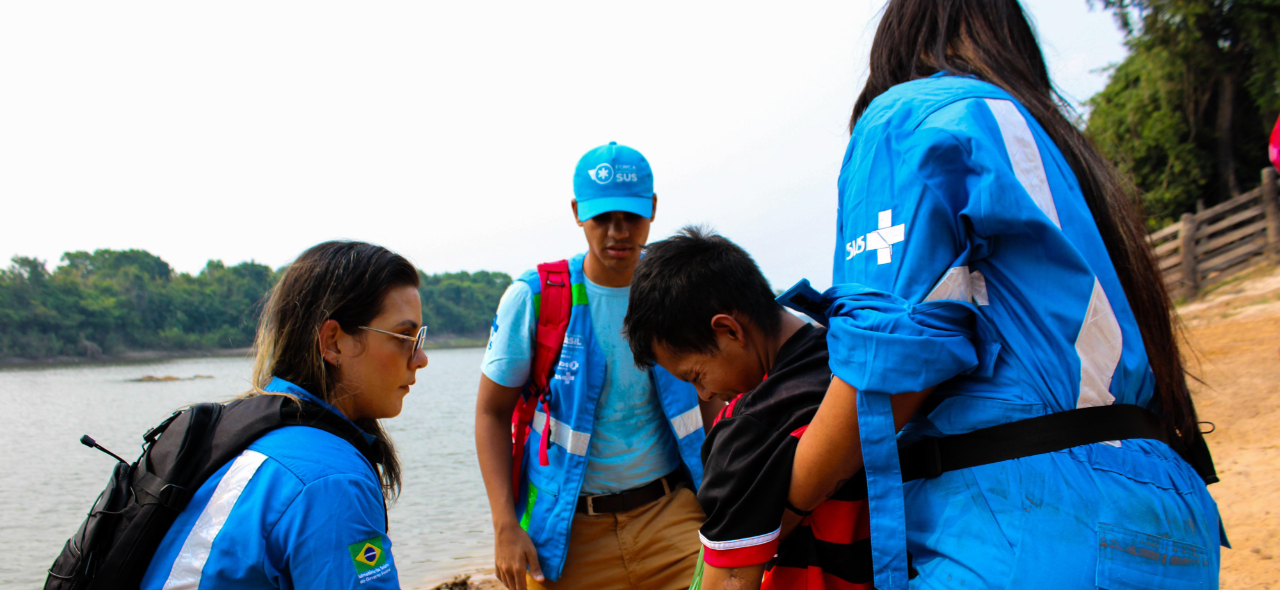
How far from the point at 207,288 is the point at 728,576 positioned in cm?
5996

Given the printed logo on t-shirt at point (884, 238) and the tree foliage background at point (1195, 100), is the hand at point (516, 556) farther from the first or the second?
the tree foliage background at point (1195, 100)

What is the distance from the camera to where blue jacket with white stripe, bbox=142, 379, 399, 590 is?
146cm

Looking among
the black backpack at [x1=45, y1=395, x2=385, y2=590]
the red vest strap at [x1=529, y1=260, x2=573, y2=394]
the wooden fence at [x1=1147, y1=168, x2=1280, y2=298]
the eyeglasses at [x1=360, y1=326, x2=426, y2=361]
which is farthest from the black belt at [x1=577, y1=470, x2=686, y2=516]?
the wooden fence at [x1=1147, y1=168, x2=1280, y2=298]

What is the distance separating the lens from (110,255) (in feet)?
192

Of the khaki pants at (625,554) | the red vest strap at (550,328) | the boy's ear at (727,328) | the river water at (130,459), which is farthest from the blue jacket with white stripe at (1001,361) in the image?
the red vest strap at (550,328)

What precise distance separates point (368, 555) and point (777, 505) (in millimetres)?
838

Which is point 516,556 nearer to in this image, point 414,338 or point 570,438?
point 570,438

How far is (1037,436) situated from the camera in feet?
4.02

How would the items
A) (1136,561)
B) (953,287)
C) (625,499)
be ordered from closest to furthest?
(1136,561) → (953,287) → (625,499)

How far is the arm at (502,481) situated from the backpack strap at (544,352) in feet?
0.25

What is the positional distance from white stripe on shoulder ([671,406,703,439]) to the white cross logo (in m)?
1.79

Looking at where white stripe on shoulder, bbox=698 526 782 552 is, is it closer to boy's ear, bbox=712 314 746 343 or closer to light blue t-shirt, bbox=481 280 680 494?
boy's ear, bbox=712 314 746 343

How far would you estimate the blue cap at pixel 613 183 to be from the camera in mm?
3209

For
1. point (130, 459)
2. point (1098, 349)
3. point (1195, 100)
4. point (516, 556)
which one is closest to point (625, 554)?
point (516, 556)
